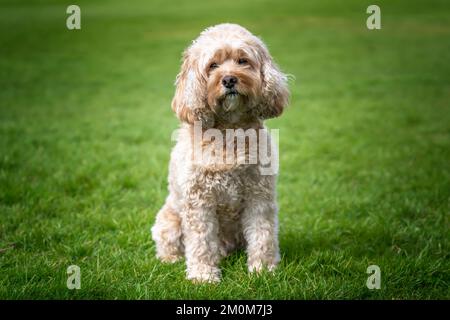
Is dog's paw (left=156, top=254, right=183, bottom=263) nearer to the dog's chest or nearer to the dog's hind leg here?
the dog's hind leg

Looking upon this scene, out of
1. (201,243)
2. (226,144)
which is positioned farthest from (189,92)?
(201,243)

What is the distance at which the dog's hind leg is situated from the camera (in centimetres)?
454

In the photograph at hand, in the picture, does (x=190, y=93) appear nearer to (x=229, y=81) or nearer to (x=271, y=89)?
(x=229, y=81)

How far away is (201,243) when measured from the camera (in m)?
4.21

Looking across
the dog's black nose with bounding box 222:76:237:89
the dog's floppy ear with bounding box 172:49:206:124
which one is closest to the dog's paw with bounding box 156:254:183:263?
the dog's floppy ear with bounding box 172:49:206:124

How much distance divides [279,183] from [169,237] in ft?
7.78

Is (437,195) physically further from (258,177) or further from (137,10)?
(137,10)

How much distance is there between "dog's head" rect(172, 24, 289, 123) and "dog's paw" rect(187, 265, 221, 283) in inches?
42.3

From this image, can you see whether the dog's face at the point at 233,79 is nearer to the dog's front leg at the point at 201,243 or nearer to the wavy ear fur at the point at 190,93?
the wavy ear fur at the point at 190,93

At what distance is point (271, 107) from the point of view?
411 centimetres

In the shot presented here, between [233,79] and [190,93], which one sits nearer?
[233,79]
